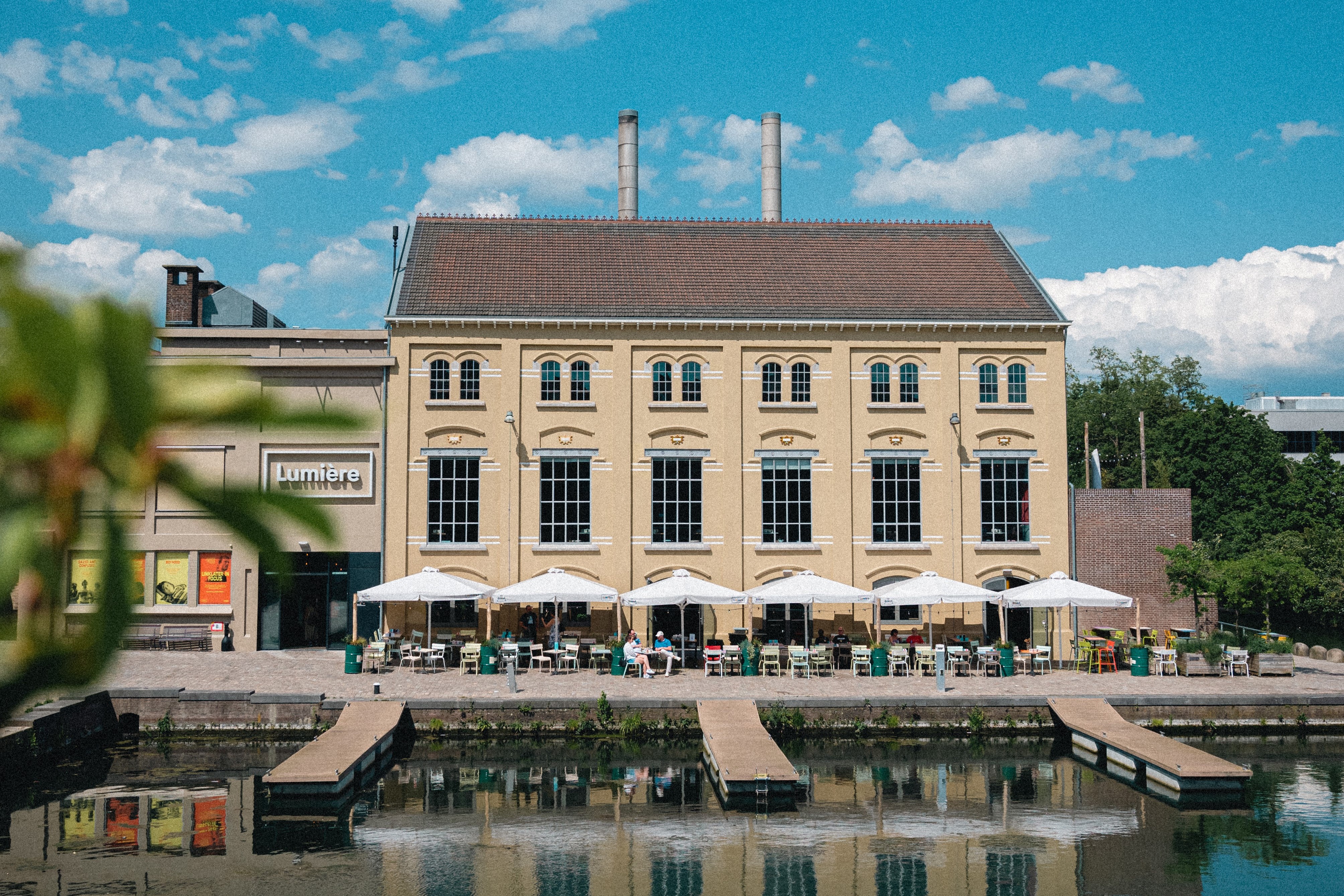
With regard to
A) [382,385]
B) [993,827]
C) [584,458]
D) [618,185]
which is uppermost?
[618,185]

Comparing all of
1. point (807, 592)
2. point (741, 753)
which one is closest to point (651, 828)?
point (741, 753)

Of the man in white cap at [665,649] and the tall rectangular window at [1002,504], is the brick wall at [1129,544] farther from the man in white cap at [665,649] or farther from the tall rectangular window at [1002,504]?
the man in white cap at [665,649]

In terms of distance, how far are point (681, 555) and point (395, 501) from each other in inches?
313

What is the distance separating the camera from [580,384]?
29391mm

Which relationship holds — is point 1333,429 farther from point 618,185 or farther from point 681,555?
point 681,555

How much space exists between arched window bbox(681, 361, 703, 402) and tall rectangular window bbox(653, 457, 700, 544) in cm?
172

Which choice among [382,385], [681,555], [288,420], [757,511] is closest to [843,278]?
[757,511]

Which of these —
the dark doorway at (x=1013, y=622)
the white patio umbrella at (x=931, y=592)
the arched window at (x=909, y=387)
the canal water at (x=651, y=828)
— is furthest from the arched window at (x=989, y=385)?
the canal water at (x=651, y=828)

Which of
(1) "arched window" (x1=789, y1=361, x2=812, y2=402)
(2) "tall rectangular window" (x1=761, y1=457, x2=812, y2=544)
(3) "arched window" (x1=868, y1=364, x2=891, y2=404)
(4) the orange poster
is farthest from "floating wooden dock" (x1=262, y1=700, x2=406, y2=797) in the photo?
(3) "arched window" (x1=868, y1=364, x2=891, y2=404)

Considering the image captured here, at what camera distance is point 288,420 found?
2102mm

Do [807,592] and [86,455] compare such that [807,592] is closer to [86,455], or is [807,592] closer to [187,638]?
[187,638]

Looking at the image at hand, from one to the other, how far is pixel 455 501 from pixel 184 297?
46.1ft

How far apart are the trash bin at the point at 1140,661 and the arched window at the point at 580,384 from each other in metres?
15.6

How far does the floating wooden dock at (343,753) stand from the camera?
17672 millimetres
